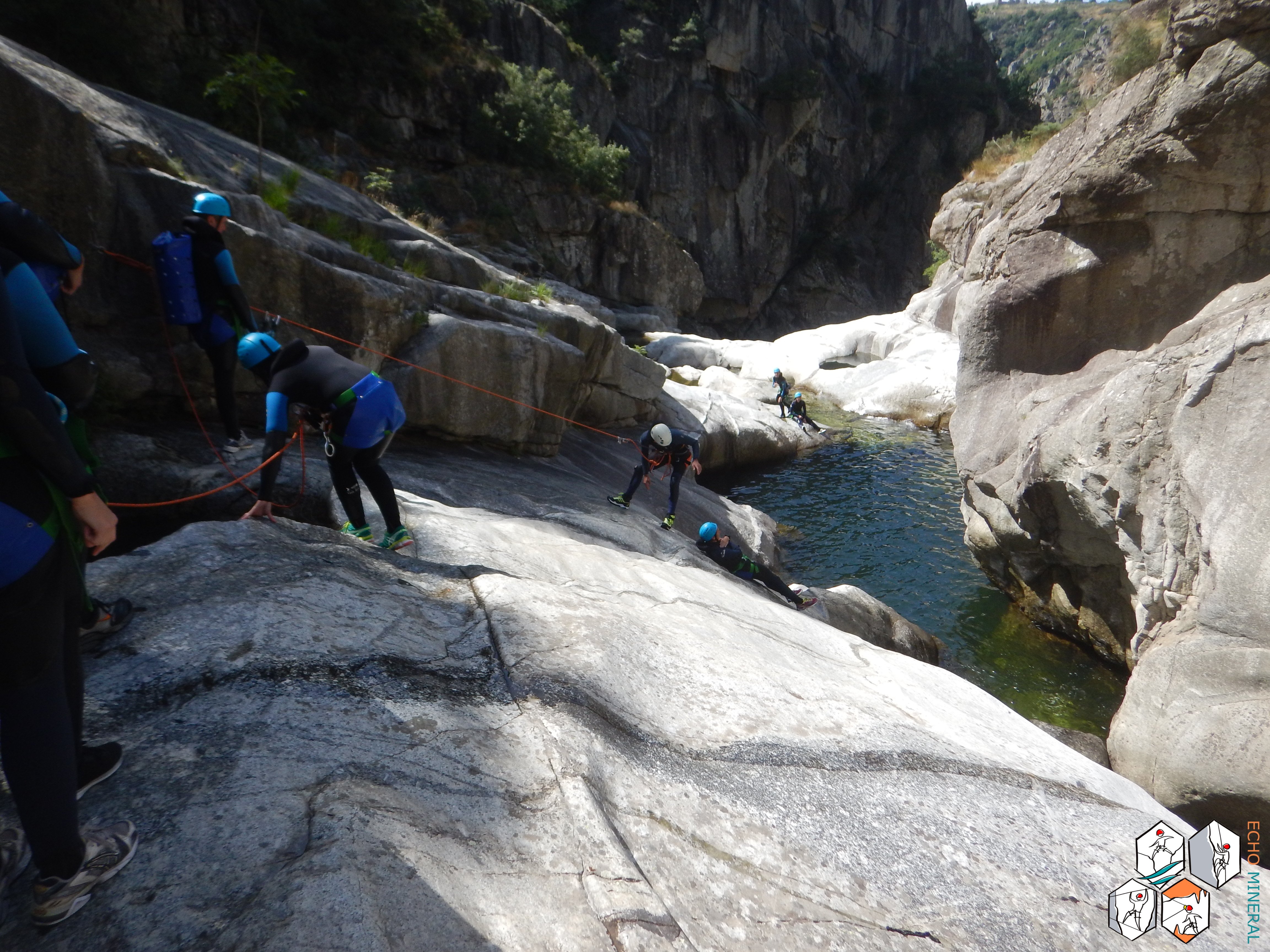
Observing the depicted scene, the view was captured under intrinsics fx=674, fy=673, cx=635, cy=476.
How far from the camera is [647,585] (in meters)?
5.54

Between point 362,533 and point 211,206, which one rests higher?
point 211,206

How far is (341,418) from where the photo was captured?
4672 mm

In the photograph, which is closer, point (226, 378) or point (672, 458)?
point (226, 378)

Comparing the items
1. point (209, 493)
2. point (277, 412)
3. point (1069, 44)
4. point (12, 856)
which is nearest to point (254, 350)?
point (277, 412)

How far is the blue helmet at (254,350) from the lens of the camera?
5.20 metres

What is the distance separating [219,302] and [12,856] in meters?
4.84

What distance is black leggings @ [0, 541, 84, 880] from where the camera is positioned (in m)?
1.72

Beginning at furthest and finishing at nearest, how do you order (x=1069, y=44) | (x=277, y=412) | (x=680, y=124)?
(x=1069, y=44), (x=680, y=124), (x=277, y=412)

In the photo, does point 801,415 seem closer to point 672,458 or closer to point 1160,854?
point 672,458

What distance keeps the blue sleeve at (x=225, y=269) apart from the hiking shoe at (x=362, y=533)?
229 cm

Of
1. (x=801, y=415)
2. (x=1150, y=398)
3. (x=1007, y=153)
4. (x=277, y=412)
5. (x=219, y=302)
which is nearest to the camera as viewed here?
(x=277, y=412)

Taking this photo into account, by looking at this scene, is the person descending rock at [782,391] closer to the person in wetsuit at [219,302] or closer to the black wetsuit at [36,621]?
the person in wetsuit at [219,302]

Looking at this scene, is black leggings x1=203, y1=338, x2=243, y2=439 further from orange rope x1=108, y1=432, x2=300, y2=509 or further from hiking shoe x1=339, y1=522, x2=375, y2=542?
hiking shoe x1=339, y1=522, x2=375, y2=542

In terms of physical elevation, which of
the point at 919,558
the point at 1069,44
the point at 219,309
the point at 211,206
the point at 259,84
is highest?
the point at 1069,44
